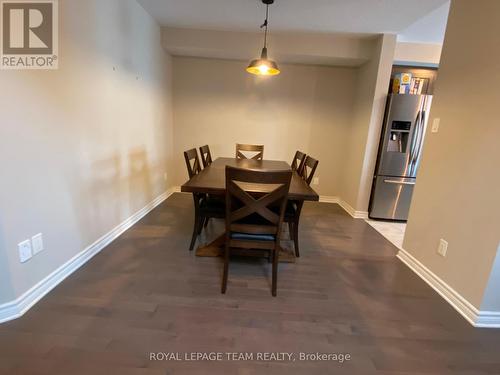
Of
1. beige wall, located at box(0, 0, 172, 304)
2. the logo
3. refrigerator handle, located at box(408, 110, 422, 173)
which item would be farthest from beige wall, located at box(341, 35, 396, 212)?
the logo

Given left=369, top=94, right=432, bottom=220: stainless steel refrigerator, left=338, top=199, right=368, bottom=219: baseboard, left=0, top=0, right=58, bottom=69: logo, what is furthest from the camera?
left=338, top=199, right=368, bottom=219: baseboard

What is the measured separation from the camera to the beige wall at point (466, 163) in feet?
5.36

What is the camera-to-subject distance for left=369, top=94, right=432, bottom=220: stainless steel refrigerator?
10.5ft

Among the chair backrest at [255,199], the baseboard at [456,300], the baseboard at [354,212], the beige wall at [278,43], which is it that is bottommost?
the baseboard at [456,300]

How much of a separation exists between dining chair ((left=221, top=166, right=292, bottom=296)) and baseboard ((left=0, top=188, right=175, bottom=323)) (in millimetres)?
1204

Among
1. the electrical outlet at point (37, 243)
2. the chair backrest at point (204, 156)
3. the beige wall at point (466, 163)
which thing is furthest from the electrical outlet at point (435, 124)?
the electrical outlet at point (37, 243)

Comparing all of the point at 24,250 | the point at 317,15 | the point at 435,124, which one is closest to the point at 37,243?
the point at 24,250

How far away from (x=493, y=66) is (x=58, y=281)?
3344 mm

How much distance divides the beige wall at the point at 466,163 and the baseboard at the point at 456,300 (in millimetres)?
42

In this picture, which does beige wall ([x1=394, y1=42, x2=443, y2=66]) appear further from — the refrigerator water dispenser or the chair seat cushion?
the chair seat cushion

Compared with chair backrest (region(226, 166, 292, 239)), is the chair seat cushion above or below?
below

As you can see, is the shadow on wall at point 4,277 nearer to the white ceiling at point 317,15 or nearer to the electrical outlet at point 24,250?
the electrical outlet at point 24,250

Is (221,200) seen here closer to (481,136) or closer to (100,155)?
(100,155)

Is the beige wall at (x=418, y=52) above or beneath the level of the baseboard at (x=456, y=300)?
above
